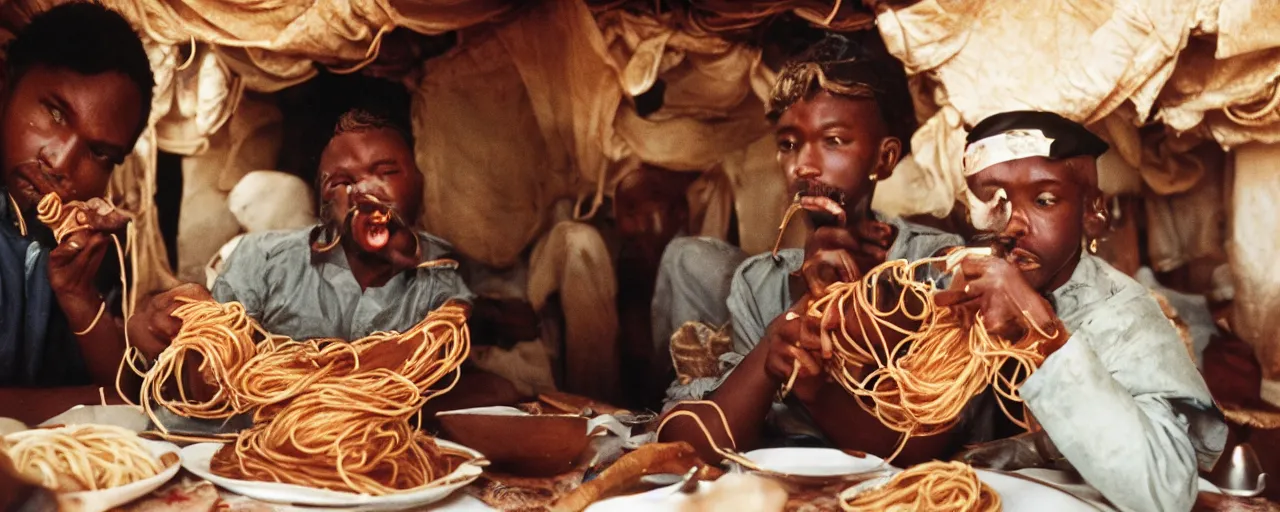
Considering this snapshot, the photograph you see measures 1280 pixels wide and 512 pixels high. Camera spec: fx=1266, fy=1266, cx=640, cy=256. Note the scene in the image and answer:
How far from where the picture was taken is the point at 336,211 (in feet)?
12.3

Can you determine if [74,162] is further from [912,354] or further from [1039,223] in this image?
[1039,223]

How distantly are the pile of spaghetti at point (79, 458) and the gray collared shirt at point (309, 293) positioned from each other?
1.62 ft

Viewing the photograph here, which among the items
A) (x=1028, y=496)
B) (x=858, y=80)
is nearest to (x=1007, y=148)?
(x=858, y=80)

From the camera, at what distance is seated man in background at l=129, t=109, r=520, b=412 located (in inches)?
146

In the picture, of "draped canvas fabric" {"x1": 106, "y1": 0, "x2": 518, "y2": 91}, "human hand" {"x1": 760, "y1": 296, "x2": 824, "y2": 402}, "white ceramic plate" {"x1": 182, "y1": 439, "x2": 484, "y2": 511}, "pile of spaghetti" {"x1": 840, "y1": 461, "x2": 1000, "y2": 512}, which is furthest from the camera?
"draped canvas fabric" {"x1": 106, "y1": 0, "x2": 518, "y2": 91}

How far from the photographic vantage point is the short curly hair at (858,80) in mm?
3643

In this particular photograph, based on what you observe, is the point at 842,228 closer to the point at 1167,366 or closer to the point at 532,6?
the point at 1167,366

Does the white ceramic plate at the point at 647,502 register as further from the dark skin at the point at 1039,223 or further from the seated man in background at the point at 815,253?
the dark skin at the point at 1039,223

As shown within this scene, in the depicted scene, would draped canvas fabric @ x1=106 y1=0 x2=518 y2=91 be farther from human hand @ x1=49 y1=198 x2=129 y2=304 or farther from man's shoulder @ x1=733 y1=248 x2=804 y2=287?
man's shoulder @ x1=733 y1=248 x2=804 y2=287

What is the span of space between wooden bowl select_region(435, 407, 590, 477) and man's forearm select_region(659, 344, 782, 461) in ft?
1.15

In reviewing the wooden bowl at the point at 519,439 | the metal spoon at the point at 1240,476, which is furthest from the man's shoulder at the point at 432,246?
the metal spoon at the point at 1240,476

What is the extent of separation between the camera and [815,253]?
11.9 ft

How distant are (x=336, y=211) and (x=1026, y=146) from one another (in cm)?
198

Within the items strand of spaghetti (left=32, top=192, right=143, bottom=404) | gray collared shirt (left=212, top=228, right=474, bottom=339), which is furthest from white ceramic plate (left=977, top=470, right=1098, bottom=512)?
strand of spaghetti (left=32, top=192, right=143, bottom=404)
